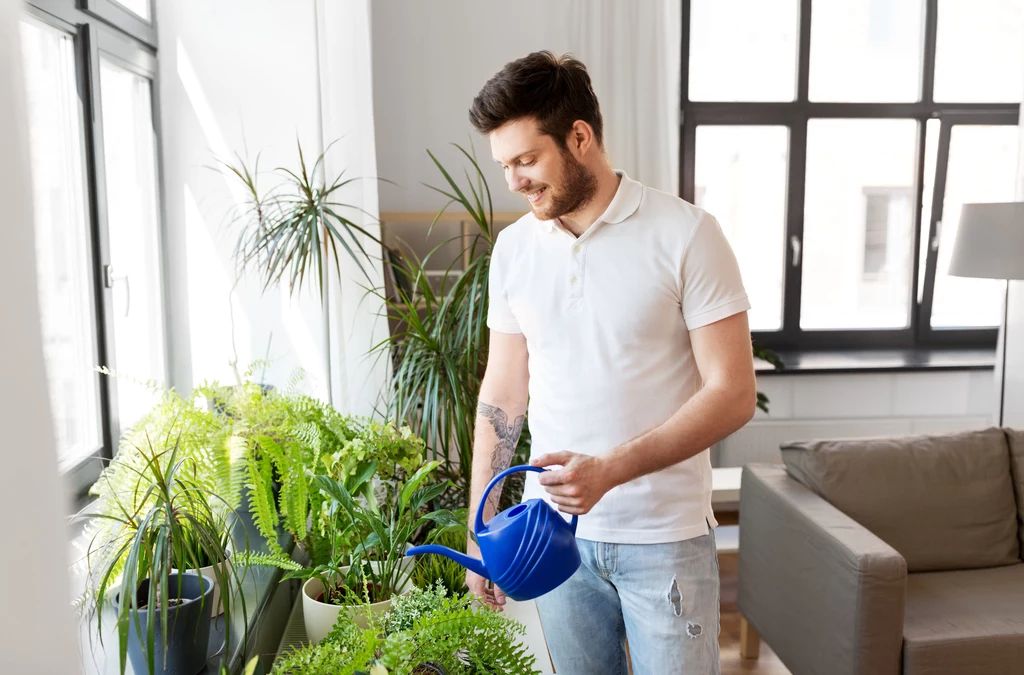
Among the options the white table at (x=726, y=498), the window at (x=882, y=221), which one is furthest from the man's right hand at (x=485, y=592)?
the window at (x=882, y=221)

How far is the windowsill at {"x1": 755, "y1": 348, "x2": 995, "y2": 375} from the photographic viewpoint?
4266 mm

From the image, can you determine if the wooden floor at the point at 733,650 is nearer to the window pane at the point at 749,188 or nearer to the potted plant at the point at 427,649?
the potted plant at the point at 427,649

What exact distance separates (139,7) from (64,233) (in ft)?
2.78

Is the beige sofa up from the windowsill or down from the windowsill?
down

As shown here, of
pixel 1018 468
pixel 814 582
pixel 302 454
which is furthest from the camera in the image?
pixel 1018 468

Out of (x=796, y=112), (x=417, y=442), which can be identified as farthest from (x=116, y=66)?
(x=796, y=112)

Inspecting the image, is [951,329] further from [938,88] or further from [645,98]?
[645,98]

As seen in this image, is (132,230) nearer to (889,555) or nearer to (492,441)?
(492,441)

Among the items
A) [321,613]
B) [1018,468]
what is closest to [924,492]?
[1018,468]

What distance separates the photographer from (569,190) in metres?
1.47

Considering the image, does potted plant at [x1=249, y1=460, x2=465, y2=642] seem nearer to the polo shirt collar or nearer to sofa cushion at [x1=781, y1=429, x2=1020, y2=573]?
the polo shirt collar

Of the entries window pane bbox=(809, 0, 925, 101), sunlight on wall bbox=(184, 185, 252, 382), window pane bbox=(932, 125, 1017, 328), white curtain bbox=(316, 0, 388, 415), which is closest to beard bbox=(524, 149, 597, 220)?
white curtain bbox=(316, 0, 388, 415)

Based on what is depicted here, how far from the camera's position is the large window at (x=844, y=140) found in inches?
172

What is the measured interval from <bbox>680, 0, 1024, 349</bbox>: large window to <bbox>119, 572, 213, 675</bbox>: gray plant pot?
11.6 feet
